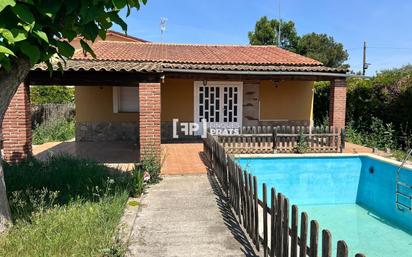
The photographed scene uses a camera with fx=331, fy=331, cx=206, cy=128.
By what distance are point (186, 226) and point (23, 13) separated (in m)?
3.55

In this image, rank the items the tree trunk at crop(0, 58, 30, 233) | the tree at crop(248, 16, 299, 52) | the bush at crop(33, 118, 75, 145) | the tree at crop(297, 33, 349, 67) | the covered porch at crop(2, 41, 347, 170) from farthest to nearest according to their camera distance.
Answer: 1. the tree at crop(297, 33, 349, 67)
2. the tree at crop(248, 16, 299, 52)
3. the bush at crop(33, 118, 75, 145)
4. the covered porch at crop(2, 41, 347, 170)
5. the tree trunk at crop(0, 58, 30, 233)

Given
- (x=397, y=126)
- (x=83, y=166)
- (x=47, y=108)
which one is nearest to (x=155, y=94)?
(x=83, y=166)

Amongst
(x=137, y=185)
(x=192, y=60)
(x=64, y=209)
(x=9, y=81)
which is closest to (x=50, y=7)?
(x=9, y=81)

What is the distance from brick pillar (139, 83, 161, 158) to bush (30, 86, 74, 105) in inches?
575

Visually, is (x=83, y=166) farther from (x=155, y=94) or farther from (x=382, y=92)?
(x=382, y=92)

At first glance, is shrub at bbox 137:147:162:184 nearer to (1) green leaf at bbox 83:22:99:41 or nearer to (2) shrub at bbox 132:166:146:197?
(2) shrub at bbox 132:166:146:197

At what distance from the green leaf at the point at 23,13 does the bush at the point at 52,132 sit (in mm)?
11539

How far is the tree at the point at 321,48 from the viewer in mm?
46969

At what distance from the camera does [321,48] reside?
47844mm

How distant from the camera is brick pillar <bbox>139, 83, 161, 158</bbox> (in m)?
8.58

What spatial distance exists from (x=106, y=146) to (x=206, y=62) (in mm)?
5085

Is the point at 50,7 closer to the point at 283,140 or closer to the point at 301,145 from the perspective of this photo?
the point at 283,140

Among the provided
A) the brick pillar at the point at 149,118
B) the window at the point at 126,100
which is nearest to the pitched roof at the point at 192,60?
the brick pillar at the point at 149,118

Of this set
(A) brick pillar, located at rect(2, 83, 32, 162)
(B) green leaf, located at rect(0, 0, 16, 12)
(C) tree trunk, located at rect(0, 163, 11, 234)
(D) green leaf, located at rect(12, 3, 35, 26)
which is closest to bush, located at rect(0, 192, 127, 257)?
(C) tree trunk, located at rect(0, 163, 11, 234)
